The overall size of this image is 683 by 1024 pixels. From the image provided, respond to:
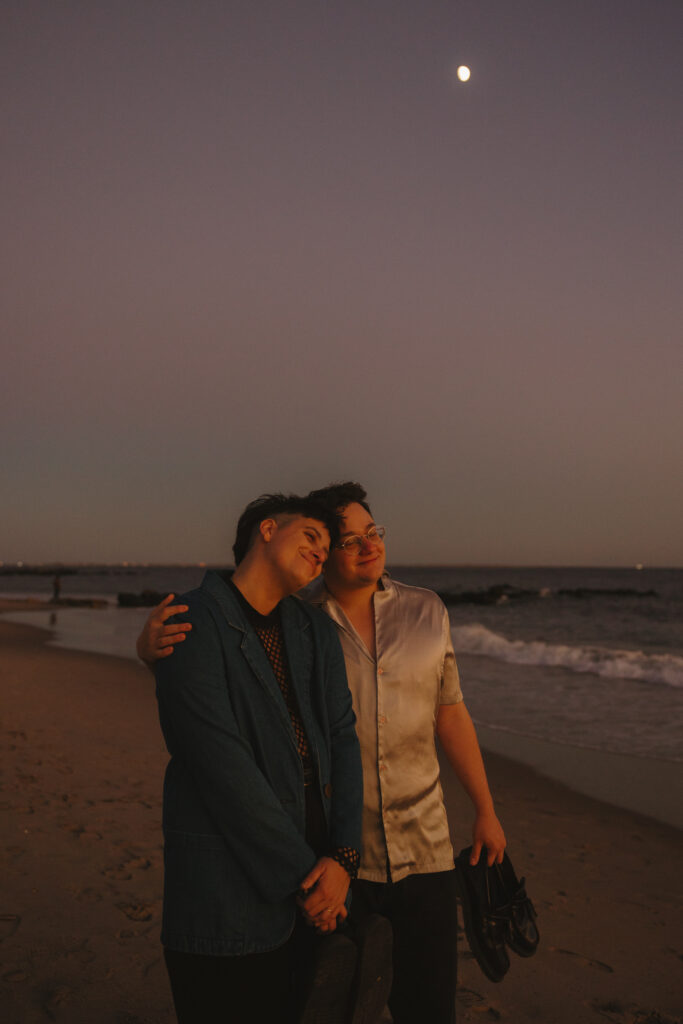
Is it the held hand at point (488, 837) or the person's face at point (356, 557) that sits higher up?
the person's face at point (356, 557)

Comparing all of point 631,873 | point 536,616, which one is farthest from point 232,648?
point 536,616

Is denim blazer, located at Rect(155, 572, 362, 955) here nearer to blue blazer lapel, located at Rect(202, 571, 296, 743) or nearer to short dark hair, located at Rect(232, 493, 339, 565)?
blue blazer lapel, located at Rect(202, 571, 296, 743)

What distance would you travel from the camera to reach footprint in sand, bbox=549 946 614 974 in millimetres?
4164

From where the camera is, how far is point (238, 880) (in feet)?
5.95

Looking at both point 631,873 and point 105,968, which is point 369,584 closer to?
point 105,968

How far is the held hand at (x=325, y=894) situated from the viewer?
1812 mm

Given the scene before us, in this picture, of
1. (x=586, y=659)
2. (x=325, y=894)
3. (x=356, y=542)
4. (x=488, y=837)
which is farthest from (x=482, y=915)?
(x=586, y=659)

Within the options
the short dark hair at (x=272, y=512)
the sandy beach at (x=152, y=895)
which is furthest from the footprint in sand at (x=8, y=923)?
the short dark hair at (x=272, y=512)

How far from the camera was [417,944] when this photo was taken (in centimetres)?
218

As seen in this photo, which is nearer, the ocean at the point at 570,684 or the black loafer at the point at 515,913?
the black loafer at the point at 515,913

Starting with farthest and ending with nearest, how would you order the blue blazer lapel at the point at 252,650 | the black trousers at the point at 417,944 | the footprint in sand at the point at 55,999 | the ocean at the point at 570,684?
1. the ocean at the point at 570,684
2. the footprint in sand at the point at 55,999
3. the black trousers at the point at 417,944
4. the blue blazer lapel at the point at 252,650

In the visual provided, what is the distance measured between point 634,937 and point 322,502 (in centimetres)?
405

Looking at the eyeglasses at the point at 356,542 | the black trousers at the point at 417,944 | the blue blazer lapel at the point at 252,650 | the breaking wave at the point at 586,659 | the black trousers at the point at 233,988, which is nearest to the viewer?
the black trousers at the point at 233,988

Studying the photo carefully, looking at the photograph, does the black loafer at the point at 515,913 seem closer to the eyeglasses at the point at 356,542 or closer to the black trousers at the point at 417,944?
the black trousers at the point at 417,944
